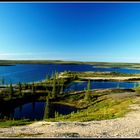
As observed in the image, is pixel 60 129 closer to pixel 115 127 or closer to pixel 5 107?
pixel 115 127

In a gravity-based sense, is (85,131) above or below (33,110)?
above

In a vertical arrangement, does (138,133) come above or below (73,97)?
above

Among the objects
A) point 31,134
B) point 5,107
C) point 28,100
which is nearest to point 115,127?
point 31,134

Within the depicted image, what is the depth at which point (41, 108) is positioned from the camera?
9175 centimetres

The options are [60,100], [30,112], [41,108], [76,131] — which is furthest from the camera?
[60,100]

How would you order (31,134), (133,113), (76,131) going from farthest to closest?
(133,113), (76,131), (31,134)

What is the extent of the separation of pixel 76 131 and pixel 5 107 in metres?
63.5

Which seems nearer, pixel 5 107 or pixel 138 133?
pixel 138 133

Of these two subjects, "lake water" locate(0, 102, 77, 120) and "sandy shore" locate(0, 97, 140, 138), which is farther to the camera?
"lake water" locate(0, 102, 77, 120)

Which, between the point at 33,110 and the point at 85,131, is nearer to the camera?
the point at 85,131

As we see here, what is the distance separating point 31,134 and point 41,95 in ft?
267

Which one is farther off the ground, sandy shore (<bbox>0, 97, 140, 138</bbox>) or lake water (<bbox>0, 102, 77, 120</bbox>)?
sandy shore (<bbox>0, 97, 140, 138</bbox>)

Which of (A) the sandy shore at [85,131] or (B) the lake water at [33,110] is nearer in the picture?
(A) the sandy shore at [85,131]

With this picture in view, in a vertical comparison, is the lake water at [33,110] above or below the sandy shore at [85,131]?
below
